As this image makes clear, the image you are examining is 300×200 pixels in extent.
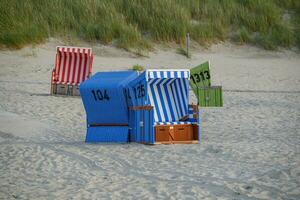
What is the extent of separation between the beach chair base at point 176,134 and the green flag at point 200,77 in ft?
2.71

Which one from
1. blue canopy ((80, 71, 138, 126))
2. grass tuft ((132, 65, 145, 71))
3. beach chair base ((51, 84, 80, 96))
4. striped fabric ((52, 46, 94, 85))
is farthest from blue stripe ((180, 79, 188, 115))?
grass tuft ((132, 65, 145, 71))

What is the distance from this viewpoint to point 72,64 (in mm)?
17484

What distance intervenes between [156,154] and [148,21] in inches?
641

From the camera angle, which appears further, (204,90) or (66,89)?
(66,89)

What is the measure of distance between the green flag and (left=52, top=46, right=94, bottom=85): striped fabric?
581 centimetres

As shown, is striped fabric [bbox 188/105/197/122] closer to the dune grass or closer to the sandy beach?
the sandy beach

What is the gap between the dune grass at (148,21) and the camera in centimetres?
2438

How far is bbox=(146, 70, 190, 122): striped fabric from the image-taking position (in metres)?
11.5

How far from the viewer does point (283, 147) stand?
→ 1027 centimetres

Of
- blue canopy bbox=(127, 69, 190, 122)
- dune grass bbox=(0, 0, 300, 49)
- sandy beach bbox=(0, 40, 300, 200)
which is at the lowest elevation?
sandy beach bbox=(0, 40, 300, 200)

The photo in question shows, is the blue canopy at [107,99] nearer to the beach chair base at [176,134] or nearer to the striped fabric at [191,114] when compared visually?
the beach chair base at [176,134]

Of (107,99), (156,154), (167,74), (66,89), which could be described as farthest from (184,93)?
(66,89)

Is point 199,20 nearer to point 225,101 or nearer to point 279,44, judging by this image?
point 279,44

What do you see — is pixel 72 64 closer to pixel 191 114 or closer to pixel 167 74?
pixel 191 114
